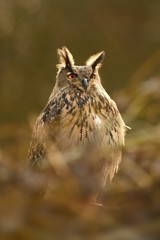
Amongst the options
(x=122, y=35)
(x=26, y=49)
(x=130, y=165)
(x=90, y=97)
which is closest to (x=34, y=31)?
(x=26, y=49)

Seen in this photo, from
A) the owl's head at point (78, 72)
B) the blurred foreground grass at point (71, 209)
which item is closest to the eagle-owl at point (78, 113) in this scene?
the owl's head at point (78, 72)

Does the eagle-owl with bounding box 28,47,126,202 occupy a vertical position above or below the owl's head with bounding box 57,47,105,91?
below

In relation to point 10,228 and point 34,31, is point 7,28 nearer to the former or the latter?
point 34,31

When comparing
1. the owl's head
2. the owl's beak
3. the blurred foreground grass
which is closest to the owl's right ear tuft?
the owl's head

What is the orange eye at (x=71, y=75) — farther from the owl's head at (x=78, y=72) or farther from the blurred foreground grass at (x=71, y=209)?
the blurred foreground grass at (x=71, y=209)

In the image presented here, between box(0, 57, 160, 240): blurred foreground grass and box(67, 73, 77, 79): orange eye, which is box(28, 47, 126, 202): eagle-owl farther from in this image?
box(0, 57, 160, 240): blurred foreground grass

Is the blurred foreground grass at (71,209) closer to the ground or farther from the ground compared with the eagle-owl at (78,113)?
closer to the ground

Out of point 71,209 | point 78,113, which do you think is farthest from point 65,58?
point 71,209

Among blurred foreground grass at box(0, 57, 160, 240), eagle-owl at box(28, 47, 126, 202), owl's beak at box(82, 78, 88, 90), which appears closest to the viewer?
blurred foreground grass at box(0, 57, 160, 240)
